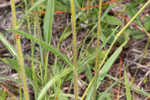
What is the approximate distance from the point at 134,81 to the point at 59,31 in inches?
19.2

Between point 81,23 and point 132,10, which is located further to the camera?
point 81,23

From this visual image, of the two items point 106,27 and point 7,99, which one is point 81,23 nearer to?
point 106,27

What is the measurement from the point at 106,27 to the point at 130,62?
0.67ft

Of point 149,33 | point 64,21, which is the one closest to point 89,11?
point 64,21

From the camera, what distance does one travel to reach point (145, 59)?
46.6 inches

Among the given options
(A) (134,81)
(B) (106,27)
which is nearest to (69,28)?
(B) (106,27)

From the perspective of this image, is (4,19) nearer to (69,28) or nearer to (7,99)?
(69,28)

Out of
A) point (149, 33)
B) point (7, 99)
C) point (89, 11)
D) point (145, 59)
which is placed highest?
point (89, 11)

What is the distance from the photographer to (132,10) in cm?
113

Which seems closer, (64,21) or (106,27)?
(106,27)

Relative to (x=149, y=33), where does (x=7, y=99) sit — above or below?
below

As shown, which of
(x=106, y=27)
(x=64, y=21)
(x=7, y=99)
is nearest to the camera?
(x=7, y=99)

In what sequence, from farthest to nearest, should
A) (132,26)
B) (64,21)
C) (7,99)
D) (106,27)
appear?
(64,21) < (132,26) < (106,27) < (7,99)

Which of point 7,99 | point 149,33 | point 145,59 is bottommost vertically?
point 7,99
